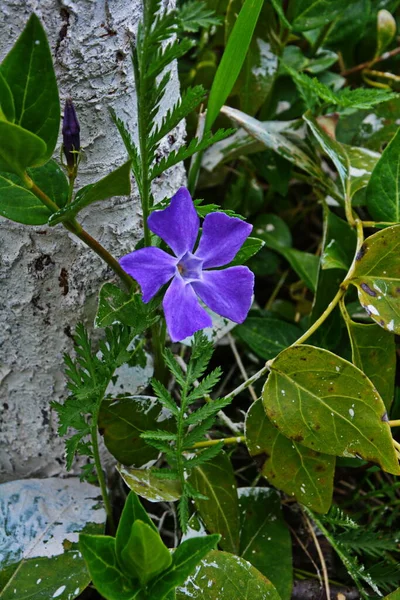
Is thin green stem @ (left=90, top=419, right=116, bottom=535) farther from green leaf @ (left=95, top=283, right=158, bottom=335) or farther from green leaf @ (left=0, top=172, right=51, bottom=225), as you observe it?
green leaf @ (left=0, top=172, right=51, bottom=225)

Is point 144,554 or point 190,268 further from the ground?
point 190,268

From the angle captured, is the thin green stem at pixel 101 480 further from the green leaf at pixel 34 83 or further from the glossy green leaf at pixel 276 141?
the glossy green leaf at pixel 276 141

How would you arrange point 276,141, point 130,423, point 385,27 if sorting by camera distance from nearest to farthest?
point 130,423, point 276,141, point 385,27

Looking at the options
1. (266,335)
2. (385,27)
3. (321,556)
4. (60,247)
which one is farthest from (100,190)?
(385,27)

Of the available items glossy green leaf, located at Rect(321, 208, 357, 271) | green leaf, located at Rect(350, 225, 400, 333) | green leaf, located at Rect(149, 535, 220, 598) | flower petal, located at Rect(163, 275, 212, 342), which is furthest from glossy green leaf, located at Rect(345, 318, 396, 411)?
green leaf, located at Rect(149, 535, 220, 598)

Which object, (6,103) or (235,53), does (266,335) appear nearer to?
(235,53)

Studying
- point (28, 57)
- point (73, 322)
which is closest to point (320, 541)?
point (73, 322)

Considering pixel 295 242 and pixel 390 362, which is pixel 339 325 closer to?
pixel 390 362
